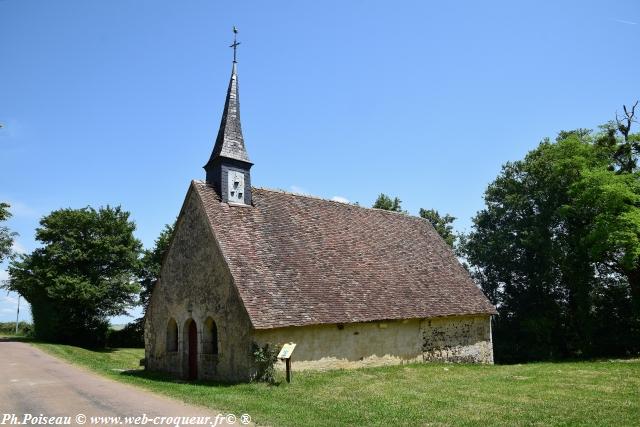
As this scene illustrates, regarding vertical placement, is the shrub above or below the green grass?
above

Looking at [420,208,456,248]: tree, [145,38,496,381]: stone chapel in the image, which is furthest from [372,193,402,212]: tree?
[145,38,496,381]: stone chapel

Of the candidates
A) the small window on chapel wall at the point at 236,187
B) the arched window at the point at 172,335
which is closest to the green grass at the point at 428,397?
the arched window at the point at 172,335

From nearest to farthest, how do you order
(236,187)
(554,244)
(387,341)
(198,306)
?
(198,306)
(387,341)
(236,187)
(554,244)

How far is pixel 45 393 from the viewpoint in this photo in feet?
45.1

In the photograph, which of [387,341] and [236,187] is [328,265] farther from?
[236,187]

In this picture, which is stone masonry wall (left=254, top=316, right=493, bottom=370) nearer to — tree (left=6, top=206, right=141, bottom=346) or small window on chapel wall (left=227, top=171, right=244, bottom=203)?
small window on chapel wall (left=227, top=171, right=244, bottom=203)

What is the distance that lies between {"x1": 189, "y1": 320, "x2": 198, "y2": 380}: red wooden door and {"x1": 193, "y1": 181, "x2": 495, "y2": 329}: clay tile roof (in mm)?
4256

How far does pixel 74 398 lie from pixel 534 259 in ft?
94.3

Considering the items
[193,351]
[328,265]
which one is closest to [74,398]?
[193,351]

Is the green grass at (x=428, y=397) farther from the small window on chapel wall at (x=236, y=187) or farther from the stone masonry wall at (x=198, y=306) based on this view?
the small window on chapel wall at (x=236, y=187)

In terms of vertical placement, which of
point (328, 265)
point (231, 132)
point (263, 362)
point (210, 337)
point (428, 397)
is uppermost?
point (231, 132)

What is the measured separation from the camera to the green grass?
405 inches

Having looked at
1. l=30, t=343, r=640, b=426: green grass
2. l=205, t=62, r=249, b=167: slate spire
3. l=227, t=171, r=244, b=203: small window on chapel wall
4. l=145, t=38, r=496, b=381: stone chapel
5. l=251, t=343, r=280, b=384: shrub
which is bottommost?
l=30, t=343, r=640, b=426: green grass

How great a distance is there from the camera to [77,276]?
123 feet
